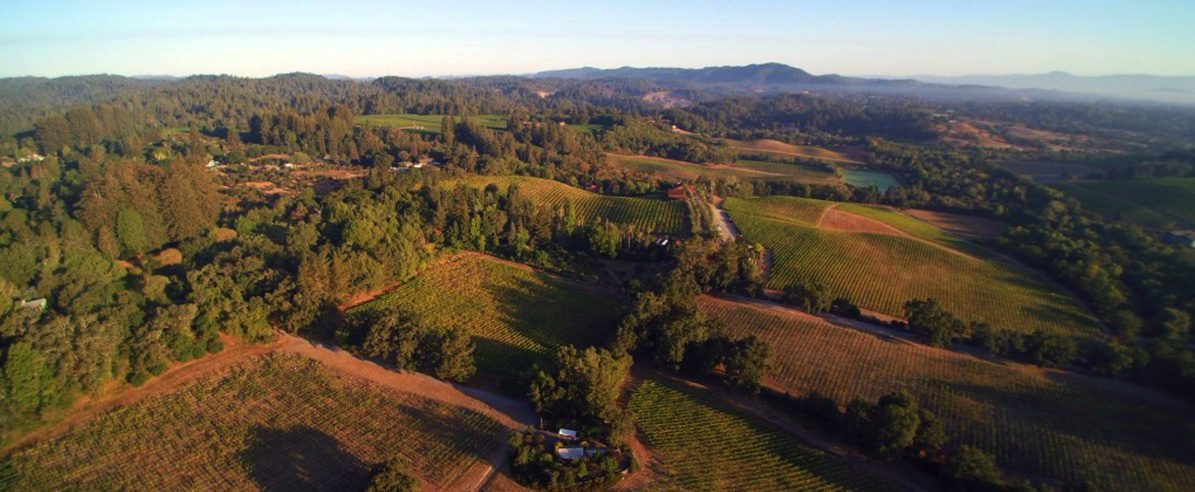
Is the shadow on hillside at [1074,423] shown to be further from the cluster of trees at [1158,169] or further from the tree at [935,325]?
the cluster of trees at [1158,169]

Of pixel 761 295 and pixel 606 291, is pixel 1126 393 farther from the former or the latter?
pixel 606 291

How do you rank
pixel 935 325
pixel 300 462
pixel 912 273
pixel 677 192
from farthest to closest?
1. pixel 677 192
2. pixel 912 273
3. pixel 935 325
4. pixel 300 462

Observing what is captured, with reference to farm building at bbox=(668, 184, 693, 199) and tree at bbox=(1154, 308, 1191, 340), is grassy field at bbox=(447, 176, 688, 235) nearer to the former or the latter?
farm building at bbox=(668, 184, 693, 199)

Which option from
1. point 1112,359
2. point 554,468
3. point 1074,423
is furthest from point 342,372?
point 1112,359

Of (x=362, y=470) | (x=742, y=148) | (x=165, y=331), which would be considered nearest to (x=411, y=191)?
(x=165, y=331)

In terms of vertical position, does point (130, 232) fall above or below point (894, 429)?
above

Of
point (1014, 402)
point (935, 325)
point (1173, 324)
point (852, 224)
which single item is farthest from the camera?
point (852, 224)

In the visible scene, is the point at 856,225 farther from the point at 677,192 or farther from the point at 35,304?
the point at 35,304
